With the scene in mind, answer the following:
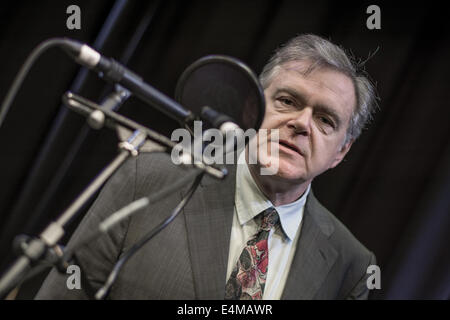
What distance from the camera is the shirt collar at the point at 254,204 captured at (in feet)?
3.87

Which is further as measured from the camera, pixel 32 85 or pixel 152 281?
pixel 32 85

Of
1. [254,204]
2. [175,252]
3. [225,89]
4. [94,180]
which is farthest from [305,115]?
[94,180]

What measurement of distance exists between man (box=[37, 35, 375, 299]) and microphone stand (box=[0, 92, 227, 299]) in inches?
13.2

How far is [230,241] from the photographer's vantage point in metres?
1.13

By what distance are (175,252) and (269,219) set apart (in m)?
0.31

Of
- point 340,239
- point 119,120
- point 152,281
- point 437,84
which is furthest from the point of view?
point 437,84

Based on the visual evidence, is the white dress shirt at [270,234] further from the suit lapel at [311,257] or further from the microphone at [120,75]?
the microphone at [120,75]

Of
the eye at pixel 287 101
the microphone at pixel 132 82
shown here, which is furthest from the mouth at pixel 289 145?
the microphone at pixel 132 82

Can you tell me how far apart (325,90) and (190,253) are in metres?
0.63

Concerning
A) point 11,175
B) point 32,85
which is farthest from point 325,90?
point 11,175

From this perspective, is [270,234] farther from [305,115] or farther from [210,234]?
[305,115]

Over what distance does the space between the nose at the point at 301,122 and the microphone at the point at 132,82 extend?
0.40 meters
